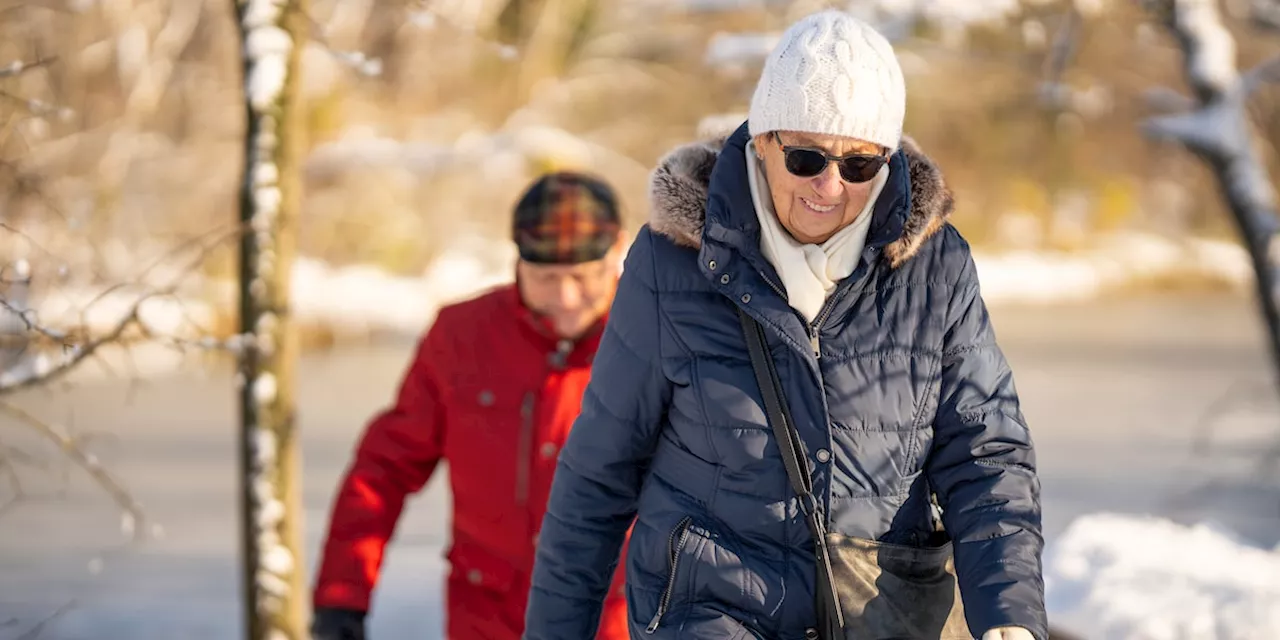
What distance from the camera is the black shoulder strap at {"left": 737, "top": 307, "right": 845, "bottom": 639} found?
6.62 ft

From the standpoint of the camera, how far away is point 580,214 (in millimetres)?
3209

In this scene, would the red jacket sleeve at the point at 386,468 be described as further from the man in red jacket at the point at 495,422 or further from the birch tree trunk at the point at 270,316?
the birch tree trunk at the point at 270,316

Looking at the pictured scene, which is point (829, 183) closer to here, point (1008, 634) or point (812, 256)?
point (812, 256)

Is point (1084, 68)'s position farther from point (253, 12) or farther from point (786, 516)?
point (786, 516)

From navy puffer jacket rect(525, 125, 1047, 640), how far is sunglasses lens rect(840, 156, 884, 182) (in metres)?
0.04

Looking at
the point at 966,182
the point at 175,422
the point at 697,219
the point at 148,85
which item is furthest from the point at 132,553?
the point at 966,182

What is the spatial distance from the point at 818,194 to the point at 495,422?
1.28 meters

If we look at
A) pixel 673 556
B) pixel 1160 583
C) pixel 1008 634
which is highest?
pixel 673 556

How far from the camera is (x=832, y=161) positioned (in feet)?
6.88

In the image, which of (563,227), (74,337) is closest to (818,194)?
(563,227)

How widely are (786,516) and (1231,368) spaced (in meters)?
12.5

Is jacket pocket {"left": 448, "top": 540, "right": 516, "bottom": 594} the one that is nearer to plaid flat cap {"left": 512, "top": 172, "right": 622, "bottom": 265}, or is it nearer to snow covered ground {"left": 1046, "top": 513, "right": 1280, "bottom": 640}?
plaid flat cap {"left": 512, "top": 172, "right": 622, "bottom": 265}

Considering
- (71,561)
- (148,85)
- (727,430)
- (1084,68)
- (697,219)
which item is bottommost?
(71,561)

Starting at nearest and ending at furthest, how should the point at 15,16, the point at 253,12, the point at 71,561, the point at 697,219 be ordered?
1. the point at 697,219
2. the point at 253,12
3. the point at 15,16
4. the point at 71,561
